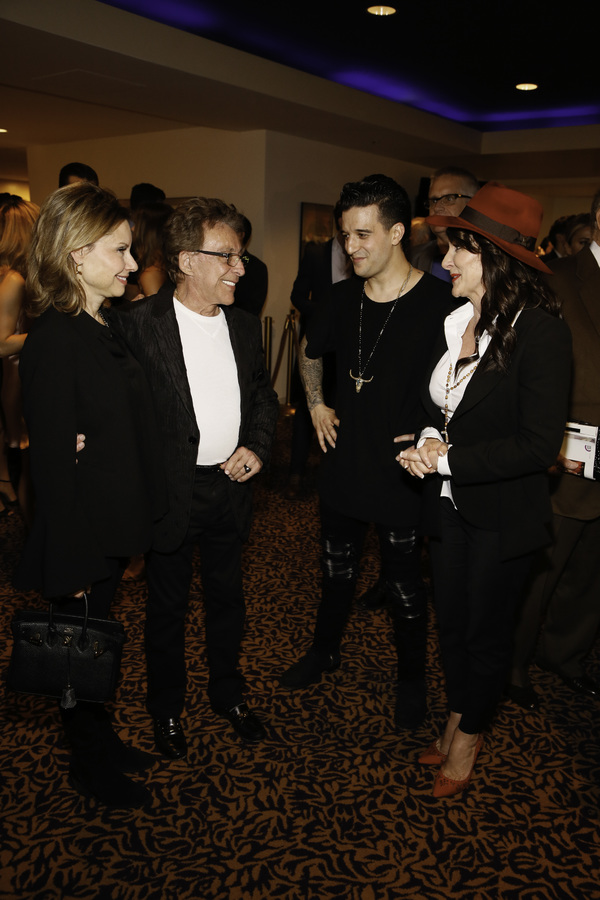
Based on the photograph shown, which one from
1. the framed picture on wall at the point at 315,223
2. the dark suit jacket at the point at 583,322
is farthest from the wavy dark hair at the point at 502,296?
the framed picture on wall at the point at 315,223

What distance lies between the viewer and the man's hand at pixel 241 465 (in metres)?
2.43

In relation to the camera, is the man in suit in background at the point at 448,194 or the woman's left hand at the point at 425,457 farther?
the man in suit in background at the point at 448,194

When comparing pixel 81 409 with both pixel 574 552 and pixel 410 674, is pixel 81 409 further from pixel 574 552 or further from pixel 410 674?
pixel 574 552

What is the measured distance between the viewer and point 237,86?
242 inches

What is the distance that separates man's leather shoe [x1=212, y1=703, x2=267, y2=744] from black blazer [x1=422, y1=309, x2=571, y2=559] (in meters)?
1.21

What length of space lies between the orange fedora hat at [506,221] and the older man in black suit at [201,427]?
75cm

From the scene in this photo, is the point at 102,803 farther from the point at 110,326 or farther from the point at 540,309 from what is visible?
the point at 540,309

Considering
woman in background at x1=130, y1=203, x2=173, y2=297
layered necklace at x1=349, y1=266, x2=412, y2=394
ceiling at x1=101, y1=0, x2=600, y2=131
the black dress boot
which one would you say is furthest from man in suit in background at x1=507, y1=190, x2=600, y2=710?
ceiling at x1=101, y1=0, x2=600, y2=131

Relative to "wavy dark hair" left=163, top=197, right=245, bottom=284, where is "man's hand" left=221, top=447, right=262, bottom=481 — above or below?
below

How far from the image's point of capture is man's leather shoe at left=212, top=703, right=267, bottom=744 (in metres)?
2.70

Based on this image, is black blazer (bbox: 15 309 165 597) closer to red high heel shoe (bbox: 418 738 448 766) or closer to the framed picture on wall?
red high heel shoe (bbox: 418 738 448 766)

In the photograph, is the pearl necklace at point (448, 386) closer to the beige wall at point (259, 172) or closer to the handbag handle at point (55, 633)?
the handbag handle at point (55, 633)

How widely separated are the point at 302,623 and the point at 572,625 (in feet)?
4.26

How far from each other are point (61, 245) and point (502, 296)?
1.25 m
